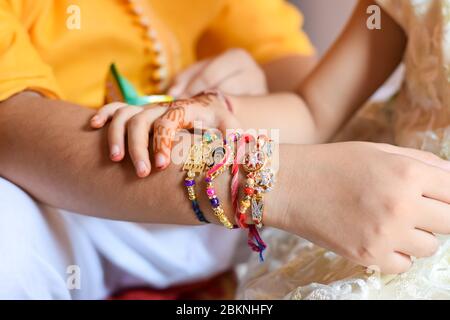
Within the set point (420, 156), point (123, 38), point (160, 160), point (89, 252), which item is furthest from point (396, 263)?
point (123, 38)

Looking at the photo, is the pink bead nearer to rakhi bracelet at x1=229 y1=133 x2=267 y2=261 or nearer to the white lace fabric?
rakhi bracelet at x1=229 y1=133 x2=267 y2=261

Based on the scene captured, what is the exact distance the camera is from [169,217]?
61cm

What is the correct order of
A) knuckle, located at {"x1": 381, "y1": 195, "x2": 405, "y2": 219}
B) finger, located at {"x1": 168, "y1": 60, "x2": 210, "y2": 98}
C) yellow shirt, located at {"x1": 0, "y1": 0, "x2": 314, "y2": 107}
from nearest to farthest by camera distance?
knuckle, located at {"x1": 381, "y1": 195, "x2": 405, "y2": 219}, yellow shirt, located at {"x1": 0, "y1": 0, "x2": 314, "y2": 107}, finger, located at {"x1": 168, "y1": 60, "x2": 210, "y2": 98}

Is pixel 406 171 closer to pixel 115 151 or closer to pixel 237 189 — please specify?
pixel 237 189

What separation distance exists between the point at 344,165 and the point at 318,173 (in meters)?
0.03

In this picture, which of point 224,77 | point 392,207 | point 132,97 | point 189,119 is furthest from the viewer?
point 224,77

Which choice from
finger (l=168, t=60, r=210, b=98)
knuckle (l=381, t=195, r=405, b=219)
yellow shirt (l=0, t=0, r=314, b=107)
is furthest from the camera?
finger (l=168, t=60, r=210, b=98)

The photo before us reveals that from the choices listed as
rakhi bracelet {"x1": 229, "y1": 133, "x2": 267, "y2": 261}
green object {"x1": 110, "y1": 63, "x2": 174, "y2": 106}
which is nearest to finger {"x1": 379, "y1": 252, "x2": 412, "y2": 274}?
rakhi bracelet {"x1": 229, "y1": 133, "x2": 267, "y2": 261}

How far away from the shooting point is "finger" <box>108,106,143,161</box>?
0.59m

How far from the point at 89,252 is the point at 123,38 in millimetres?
334

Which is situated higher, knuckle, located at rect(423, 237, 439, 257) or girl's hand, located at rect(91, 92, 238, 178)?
girl's hand, located at rect(91, 92, 238, 178)

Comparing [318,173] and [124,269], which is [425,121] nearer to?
[318,173]

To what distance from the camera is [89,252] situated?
0.73 m

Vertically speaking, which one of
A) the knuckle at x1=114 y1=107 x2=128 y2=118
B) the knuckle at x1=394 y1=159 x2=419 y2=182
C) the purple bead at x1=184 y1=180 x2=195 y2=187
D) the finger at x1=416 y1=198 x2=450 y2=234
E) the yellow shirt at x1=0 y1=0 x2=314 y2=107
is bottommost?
the finger at x1=416 y1=198 x2=450 y2=234
